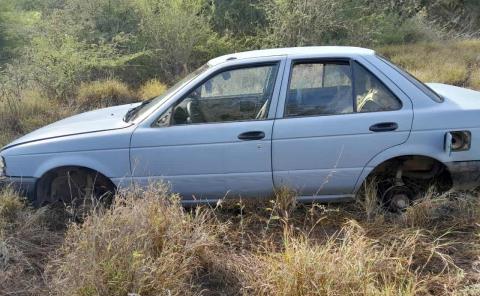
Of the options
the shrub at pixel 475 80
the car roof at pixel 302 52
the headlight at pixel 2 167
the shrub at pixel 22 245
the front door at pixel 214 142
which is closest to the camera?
the shrub at pixel 22 245

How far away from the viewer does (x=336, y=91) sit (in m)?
4.43

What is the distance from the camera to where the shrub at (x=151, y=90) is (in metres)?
9.67

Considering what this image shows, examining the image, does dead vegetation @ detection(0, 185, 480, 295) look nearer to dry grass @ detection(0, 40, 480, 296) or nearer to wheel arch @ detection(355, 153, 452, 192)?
dry grass @ detection(0, 40, 480, 296)

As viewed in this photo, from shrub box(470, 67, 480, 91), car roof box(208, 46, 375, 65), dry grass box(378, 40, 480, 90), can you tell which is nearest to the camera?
car roof box(208, 46, 375, 65)

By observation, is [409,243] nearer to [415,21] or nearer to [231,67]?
[231,67]

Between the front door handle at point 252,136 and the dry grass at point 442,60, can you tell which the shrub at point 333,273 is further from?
the dry grass at point 442,60

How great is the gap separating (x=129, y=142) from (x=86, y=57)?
6.78 m

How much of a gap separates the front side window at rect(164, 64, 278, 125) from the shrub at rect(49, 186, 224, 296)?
0.85 meters

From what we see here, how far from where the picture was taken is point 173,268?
327cm

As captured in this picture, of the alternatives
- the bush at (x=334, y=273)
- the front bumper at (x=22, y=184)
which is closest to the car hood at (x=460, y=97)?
the bush at (x=334, y=273)

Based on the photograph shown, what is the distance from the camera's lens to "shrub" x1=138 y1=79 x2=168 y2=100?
381 inches

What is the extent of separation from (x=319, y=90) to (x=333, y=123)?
334mm

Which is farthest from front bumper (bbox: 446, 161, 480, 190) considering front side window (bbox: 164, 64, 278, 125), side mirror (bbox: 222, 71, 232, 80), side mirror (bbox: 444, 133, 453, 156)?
side mirror (bbox: 222, 71, 232, 80)

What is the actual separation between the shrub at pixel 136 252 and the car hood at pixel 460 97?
2.44 meters
